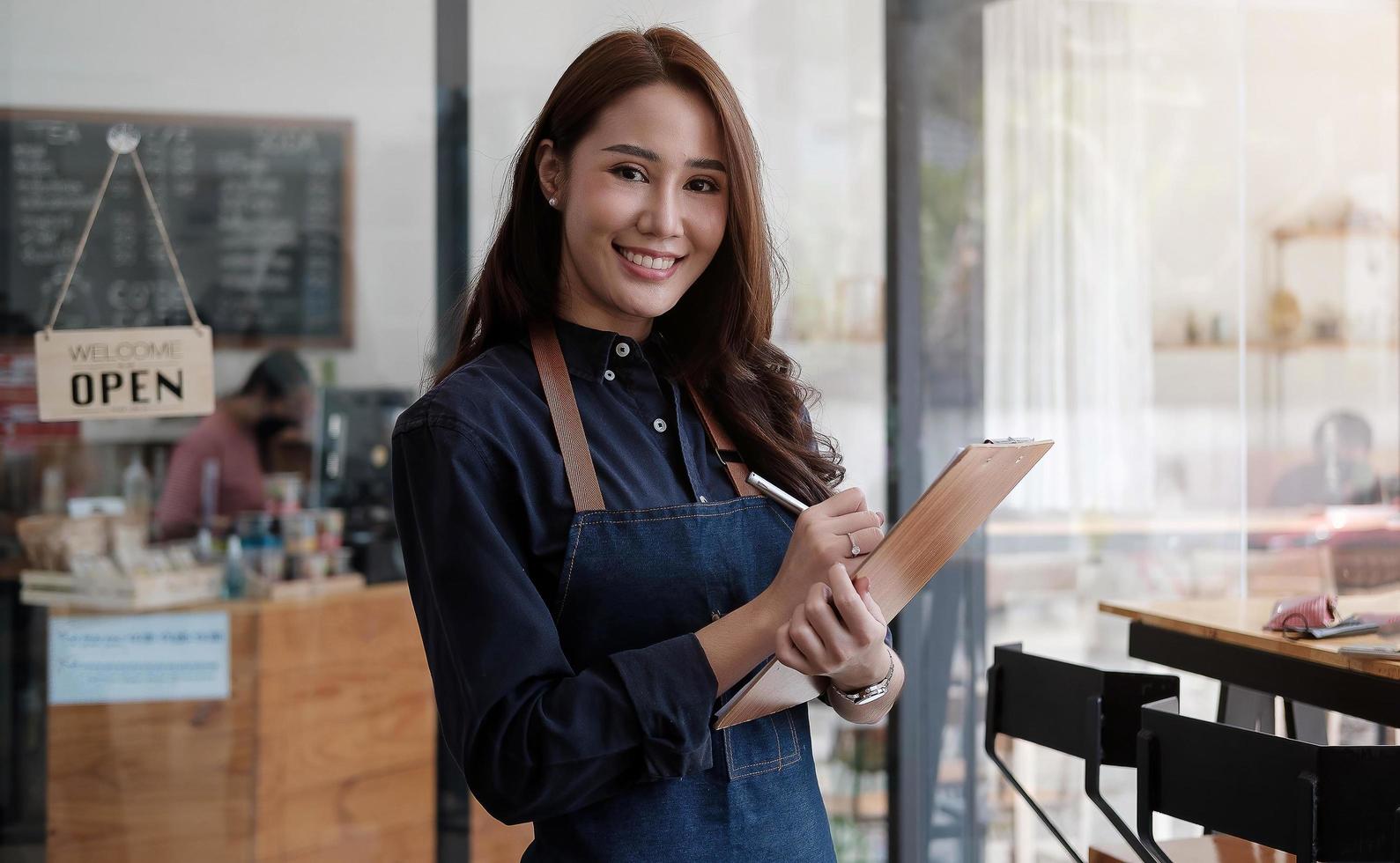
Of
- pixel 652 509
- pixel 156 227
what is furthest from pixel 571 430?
pixel 156 227

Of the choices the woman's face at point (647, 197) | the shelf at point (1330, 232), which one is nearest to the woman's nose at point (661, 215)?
the woman's face at point (647, 197)

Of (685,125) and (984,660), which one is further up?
(685,125)

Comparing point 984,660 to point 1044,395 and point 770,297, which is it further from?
point 770,297

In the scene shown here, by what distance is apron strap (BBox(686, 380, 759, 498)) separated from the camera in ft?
4.98

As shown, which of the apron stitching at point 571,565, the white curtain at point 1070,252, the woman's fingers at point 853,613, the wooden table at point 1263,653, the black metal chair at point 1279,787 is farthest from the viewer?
the white curtain at point 1070,252

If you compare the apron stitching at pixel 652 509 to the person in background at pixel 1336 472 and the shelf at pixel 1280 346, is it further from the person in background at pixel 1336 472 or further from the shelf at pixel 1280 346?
the person in background at pixel 1336 472

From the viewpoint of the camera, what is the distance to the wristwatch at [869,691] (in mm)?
1402

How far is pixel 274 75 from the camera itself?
10.3ft

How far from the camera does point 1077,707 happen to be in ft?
6.93

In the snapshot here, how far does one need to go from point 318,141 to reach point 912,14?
160 cm

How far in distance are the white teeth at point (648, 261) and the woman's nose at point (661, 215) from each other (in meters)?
0.03

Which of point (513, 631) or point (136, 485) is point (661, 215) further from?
point (136, 485)

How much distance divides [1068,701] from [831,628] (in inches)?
43.3

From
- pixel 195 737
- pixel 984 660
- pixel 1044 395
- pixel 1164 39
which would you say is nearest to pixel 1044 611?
pixel 984 660
